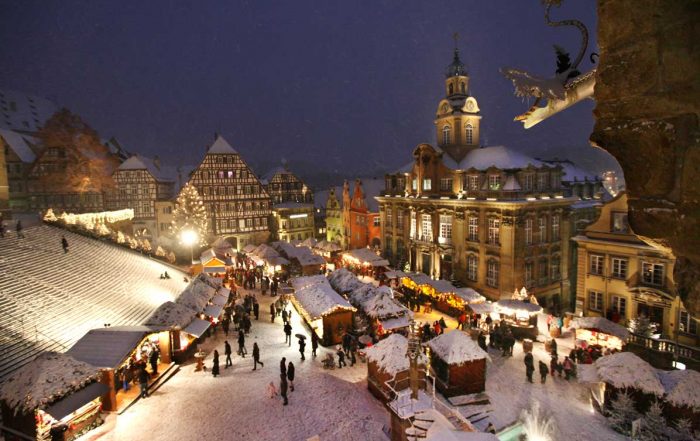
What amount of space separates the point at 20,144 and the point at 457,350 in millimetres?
57424

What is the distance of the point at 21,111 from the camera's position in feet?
185

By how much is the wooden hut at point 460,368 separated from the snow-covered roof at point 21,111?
6363cm

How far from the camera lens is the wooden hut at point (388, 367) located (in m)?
14.1

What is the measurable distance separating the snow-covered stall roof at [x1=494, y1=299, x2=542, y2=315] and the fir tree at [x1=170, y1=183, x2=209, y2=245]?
108ft

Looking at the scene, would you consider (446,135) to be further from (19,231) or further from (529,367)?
(19,231)

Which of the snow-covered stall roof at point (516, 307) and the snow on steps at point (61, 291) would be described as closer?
the snow on steps at point (61, 291)

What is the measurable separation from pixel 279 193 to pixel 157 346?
4076 cm

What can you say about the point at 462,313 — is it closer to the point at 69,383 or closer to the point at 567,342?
the point at 567,342

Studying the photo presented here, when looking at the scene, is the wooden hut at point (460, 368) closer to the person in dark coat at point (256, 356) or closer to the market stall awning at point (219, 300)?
the person in dark coat at point (256, 356)

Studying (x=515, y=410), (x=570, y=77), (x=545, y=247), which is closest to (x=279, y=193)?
(x=545, y=247)

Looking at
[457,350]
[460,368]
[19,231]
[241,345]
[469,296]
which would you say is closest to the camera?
[460,368]

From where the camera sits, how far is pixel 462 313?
25.7 metres

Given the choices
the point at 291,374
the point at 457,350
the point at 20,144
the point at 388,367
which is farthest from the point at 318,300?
the point at 20,144

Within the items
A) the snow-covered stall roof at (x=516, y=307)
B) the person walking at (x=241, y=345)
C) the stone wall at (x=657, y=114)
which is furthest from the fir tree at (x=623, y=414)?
the person walking at (x=241, y=345)
